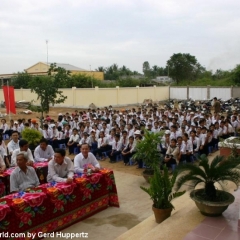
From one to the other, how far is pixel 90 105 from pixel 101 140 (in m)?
16.4

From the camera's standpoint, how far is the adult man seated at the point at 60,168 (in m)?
5.37

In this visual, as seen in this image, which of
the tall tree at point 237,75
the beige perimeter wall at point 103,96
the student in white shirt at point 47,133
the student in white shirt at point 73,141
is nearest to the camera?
the student in white shirt at point 73,141

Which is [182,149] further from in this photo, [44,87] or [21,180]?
[44,87]

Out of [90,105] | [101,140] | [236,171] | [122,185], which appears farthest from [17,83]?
[236,171]

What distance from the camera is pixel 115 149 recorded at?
9906mm

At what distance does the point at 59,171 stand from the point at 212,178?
268 centimetres

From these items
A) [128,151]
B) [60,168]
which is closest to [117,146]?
[128,151]

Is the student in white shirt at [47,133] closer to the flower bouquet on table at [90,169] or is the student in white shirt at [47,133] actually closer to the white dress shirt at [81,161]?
the white dress shirt at [81,161]

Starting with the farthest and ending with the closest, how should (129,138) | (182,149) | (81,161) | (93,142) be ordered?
(93,142), (129,138), (182,149), (81,161)

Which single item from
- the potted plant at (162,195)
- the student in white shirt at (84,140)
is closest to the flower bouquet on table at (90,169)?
the potted plant at (162,195)

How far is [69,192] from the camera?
16.5 ft

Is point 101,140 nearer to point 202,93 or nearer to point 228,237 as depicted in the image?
point 228,237

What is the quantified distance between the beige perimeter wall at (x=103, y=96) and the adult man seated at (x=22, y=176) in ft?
72.2

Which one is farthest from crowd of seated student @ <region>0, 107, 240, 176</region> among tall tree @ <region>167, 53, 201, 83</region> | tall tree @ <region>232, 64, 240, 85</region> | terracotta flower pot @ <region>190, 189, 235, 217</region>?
tall tree @ <region>167, 53, 201, 83</region>
